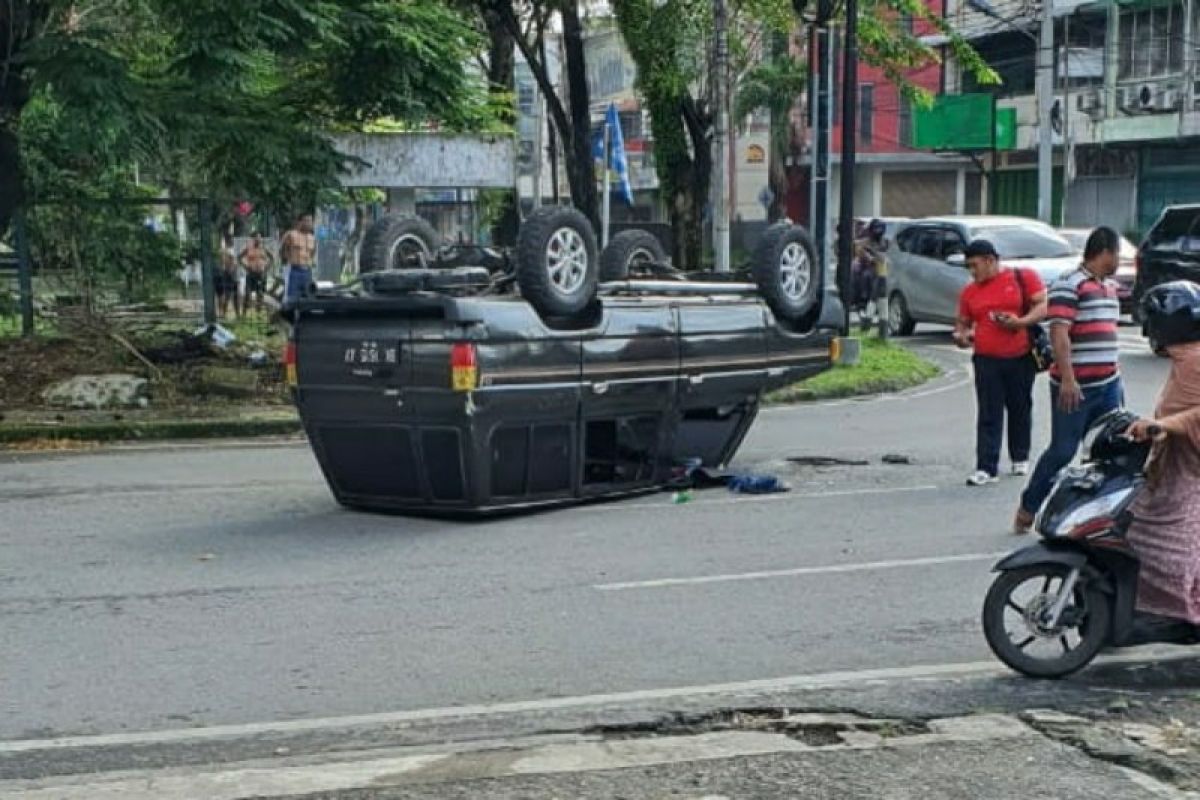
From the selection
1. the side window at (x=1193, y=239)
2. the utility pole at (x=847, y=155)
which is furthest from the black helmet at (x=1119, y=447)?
the side window at (x=1193, y=239)

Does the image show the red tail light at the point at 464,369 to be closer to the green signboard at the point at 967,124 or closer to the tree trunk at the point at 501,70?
the tree trunk at the point at 501,70

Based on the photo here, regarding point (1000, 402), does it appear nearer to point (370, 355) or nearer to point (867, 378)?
point (370, 355)

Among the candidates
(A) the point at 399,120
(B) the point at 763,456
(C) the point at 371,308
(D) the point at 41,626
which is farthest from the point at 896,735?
(A) the point at 399,120

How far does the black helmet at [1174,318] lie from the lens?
18.6 feet

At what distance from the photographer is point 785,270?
1077 cm

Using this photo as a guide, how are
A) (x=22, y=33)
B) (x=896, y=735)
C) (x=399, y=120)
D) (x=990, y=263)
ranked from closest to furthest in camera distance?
(x=896, y=735)
(x=990, y=263)
(x=22, y=33)
(x=399, y=120)

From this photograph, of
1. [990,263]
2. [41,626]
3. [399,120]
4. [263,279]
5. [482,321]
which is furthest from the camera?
[263,279]

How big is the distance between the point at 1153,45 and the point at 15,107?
3145cm

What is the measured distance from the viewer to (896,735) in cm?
521

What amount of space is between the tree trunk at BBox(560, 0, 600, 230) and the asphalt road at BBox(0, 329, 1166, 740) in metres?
11.9

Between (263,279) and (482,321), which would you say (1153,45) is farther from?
(482,321)

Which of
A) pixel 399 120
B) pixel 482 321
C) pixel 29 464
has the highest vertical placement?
pixel 399 120

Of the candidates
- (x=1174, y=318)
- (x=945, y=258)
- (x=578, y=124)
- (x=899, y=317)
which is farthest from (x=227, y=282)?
(x=1174, y=318)

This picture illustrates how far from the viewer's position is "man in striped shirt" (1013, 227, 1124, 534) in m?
8.48
